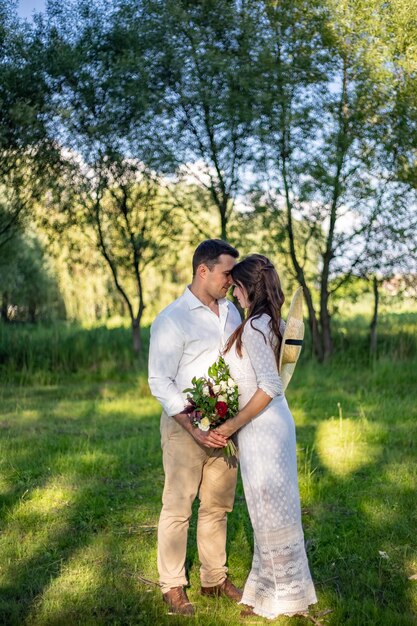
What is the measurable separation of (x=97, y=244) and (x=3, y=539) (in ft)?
39.6

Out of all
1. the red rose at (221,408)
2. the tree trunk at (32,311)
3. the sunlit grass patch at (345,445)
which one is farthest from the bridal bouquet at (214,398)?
the tree trunk at (32,311)

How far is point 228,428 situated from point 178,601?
1214 mm

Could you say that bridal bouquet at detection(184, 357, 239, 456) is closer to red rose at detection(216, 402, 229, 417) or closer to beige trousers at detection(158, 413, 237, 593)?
red rose at detection(216, 402, 229, 417)

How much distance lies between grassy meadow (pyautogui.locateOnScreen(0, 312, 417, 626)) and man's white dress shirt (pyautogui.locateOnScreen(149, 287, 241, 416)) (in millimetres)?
1379

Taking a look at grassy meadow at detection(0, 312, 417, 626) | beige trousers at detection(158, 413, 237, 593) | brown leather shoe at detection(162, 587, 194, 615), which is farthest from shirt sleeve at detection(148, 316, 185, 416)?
grassy meadow at detection(0, 312, 417, 626)

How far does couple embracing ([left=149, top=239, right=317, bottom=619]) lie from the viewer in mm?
4492

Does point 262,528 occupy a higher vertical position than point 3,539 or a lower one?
higher

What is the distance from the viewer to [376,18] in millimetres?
15430

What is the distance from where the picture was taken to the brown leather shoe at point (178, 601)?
4.87 meters

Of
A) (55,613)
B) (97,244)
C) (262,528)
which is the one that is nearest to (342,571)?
(262,528)

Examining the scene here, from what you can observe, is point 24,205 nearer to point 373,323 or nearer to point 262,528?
point 373,323

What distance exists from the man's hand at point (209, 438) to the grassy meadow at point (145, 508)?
1.06 m

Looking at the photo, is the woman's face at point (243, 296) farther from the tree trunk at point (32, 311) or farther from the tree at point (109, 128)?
the tree trunk at point (32, 311)

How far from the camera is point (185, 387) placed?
488cm
